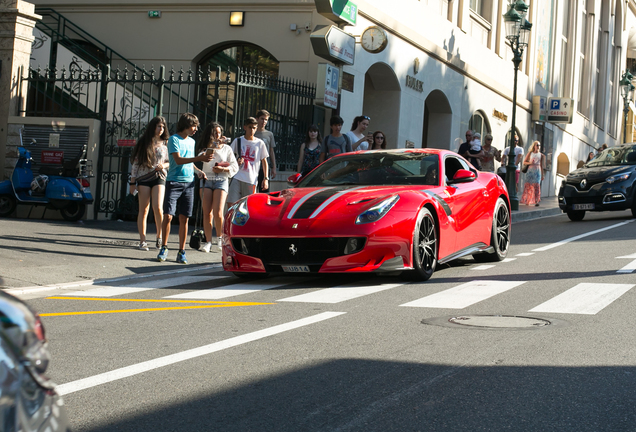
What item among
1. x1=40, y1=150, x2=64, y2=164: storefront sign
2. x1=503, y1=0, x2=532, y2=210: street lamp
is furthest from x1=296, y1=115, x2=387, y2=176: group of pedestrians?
x1=503, y1=0, x2=532, y2=210: street lamp

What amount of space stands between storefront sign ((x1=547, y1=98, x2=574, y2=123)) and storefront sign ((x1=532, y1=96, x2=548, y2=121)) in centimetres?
28

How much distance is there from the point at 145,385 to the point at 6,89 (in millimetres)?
13174

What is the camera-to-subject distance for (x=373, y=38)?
1980cm

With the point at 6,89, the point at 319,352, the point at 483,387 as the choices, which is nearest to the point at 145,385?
the point at 319,352

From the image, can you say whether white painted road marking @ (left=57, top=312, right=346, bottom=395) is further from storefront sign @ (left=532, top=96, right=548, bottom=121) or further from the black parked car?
storefront sign @ (left=532, top=96, right=548, bottom=121)

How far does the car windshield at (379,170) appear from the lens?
373 inches

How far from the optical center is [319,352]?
200 inches

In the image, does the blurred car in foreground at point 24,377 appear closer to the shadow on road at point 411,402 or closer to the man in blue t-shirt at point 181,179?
the shadow on road at point 411,402

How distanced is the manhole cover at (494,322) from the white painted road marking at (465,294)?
567 millimetres

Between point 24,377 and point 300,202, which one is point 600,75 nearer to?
point 300,202

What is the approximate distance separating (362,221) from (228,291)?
142 centimetres

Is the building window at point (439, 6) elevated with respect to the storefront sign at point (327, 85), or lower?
elevated

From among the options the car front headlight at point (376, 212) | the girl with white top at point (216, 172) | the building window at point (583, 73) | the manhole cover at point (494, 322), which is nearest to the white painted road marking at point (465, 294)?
the manhole cover at point (494, 322)

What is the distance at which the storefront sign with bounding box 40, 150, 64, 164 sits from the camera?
627 inches
